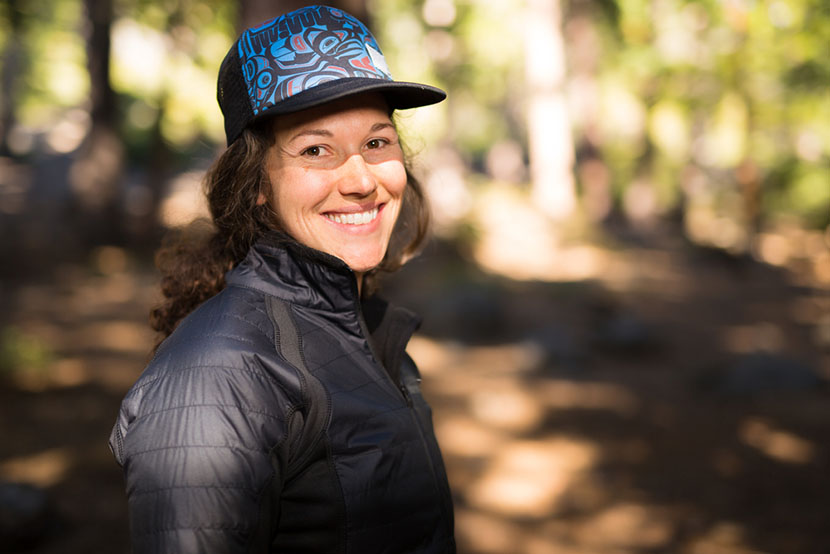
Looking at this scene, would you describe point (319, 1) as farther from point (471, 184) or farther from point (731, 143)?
point (471, 184)

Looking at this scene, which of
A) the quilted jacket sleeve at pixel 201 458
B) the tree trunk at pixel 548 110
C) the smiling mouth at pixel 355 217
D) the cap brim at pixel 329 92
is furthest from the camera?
the tree trunk at pixel 548 110

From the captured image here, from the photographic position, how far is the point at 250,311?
1721 mm

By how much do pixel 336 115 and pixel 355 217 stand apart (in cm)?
27

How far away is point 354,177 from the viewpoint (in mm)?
1903

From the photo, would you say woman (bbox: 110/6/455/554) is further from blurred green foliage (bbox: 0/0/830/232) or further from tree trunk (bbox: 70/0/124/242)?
tree trunk (bbox: 70/0/124/242)

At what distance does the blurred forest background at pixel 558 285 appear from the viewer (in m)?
5.70

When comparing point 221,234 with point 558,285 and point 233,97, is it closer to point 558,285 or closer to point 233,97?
point 233,97

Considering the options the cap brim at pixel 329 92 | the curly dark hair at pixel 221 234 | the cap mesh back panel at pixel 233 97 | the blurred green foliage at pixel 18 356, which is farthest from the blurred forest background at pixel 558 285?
the cap brim at pixel 329 92

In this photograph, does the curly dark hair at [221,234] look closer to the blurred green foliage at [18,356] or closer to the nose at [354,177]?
the nose at [354,177]

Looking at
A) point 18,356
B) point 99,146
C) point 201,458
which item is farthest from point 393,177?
point 99,146

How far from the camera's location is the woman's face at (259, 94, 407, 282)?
1846mm

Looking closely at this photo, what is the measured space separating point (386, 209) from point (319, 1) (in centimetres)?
276

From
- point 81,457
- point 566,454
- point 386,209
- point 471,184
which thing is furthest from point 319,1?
point 471,184

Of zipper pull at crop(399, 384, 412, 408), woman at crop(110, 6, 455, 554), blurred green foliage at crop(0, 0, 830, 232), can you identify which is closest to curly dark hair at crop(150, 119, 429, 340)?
woman at crop(110, 6, 455, 554)
